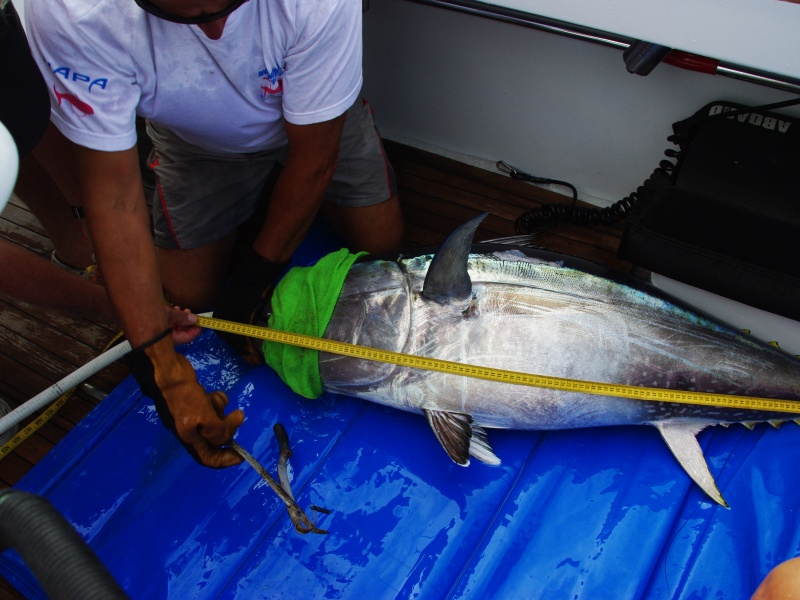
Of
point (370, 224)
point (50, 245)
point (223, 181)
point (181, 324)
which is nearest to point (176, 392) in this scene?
point (181, 324)

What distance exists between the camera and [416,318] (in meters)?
2.00

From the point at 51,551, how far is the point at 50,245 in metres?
2.54

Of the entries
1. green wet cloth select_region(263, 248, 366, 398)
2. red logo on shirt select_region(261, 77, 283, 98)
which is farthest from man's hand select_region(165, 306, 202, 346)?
red logo on shirt select_region(261, 77, 283, 98)

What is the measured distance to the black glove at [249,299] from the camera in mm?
2162

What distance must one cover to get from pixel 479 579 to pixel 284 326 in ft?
3.18

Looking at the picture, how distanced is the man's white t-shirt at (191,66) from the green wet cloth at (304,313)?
0.48 metres

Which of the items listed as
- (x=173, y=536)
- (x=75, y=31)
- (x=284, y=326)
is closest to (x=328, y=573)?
(x=173, y=536)

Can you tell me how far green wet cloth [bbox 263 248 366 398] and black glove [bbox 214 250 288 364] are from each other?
0.20 feet

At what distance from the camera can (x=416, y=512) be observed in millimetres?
1940

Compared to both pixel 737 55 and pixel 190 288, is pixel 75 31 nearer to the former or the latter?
pixel 190 288

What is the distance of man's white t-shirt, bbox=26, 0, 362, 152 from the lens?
1.63 metres

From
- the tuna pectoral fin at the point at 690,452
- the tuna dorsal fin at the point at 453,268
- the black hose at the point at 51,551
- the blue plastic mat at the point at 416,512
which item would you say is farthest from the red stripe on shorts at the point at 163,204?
the tuna pectoral fin at the point at 690,452

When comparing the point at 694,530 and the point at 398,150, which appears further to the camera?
the point at 398,150

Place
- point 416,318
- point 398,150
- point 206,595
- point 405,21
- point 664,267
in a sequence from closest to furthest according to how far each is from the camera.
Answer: point 206,595 → point 416,318 → point 664,267 → point 405,21 → point 398,150
